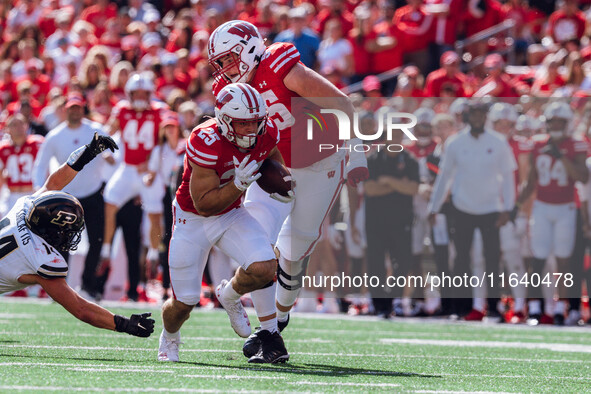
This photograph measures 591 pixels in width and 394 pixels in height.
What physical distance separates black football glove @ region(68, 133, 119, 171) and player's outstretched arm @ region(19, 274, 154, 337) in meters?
0.99

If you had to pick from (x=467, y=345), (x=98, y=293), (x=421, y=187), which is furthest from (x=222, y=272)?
(x=467, y=345)

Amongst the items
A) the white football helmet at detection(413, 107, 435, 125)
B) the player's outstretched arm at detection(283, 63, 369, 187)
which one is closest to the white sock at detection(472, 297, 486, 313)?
the white football helmet at detection(413, 107, 435, 125)

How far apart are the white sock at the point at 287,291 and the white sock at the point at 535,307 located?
382 cm

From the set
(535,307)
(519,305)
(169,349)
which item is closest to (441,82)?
(519,305)

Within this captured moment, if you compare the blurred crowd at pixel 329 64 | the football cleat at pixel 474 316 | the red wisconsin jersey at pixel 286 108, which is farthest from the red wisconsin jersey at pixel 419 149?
the red wisconsin jersey at pixel 286 108

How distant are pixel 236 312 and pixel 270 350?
34 cm

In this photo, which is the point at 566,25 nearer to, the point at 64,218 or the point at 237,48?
the point at 237,48

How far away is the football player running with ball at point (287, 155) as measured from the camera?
6254 millimetres

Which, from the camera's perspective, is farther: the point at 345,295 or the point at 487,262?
the point at 345,295

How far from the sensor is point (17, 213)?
5.91 m

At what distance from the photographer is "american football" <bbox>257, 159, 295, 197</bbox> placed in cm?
580

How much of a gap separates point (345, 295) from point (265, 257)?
5232mm

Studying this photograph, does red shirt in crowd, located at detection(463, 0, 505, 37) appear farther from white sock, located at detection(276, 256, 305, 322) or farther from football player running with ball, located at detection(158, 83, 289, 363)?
football player running with ball, located at detection(158, 83, 289, 363)

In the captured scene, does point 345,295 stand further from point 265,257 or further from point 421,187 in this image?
point 265,257
